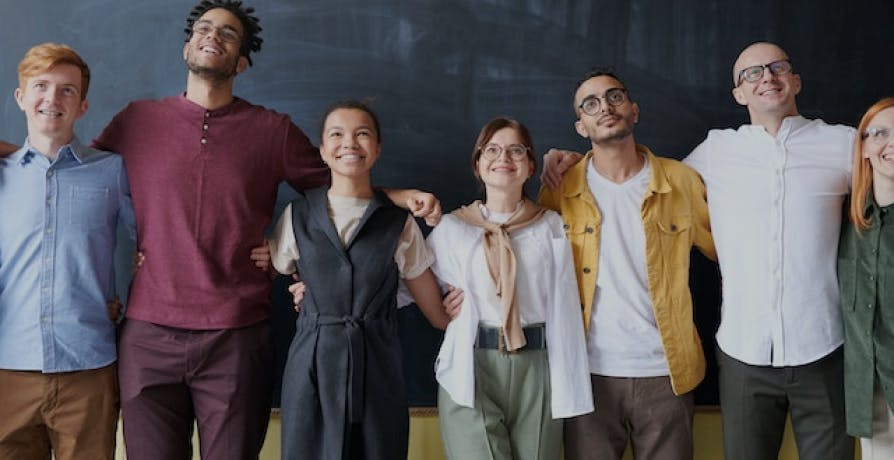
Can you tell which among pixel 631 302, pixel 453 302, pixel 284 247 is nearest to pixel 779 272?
pixel 631 302

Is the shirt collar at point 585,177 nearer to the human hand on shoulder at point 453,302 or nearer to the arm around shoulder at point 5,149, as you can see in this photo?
the human hand on shoulder at point 453,302

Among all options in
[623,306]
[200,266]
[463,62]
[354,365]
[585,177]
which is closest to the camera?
[354,365]

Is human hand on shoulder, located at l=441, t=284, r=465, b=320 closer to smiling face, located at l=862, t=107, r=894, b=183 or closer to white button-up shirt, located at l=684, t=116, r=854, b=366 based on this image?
white button-up shirt, located at l=684, t=116, r=854, b=366

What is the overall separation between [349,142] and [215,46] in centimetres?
53

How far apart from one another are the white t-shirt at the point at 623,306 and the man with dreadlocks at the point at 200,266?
1.91ft

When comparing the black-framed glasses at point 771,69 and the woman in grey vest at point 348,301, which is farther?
the black-framed glasses at point 771,69

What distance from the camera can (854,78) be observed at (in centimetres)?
287

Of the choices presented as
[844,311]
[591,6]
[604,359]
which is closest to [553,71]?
[591,6]

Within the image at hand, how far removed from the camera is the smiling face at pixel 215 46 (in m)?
2.29

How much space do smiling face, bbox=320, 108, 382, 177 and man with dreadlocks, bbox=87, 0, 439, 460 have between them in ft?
0.66

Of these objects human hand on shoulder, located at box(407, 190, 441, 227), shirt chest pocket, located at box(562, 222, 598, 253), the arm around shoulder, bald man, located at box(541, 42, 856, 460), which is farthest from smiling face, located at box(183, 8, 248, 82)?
bald man, located at box(541, 42, 856, 460)

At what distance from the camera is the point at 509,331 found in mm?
2162

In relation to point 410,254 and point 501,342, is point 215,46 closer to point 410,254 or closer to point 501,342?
point 410,254

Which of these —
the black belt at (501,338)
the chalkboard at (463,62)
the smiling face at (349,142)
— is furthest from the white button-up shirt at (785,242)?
the smiling face at (349,142)
